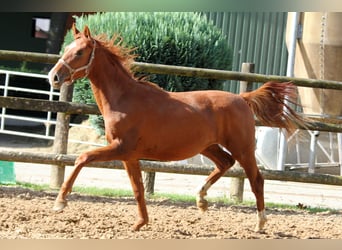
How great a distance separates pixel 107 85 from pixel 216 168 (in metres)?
1.26

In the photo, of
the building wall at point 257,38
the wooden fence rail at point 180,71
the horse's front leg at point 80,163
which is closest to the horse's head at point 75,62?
the horse's front leg at point 80,163

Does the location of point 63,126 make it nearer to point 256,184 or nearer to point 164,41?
point 256,184

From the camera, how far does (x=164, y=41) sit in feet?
30.0

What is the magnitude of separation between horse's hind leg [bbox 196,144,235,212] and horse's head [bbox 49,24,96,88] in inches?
53.9

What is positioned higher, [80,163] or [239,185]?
[80,163]

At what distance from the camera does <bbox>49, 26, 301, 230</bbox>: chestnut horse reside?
15.3ft

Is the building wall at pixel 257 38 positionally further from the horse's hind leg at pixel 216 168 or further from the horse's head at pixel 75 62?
the horse's head at pixel 75 62

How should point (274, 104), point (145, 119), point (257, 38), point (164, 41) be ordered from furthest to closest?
point (257, 38), point (164, 41), point (274, 104), point (145, 119)

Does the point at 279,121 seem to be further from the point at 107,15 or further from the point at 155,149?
the point at 107,15

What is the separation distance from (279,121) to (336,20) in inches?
185

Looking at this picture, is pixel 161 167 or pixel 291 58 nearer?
pixel 161 167

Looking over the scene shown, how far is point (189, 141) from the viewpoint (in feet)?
16.3

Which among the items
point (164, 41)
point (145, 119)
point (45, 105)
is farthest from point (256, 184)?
point (164, 41)

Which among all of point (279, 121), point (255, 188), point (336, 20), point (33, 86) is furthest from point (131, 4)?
point (33, 86)
